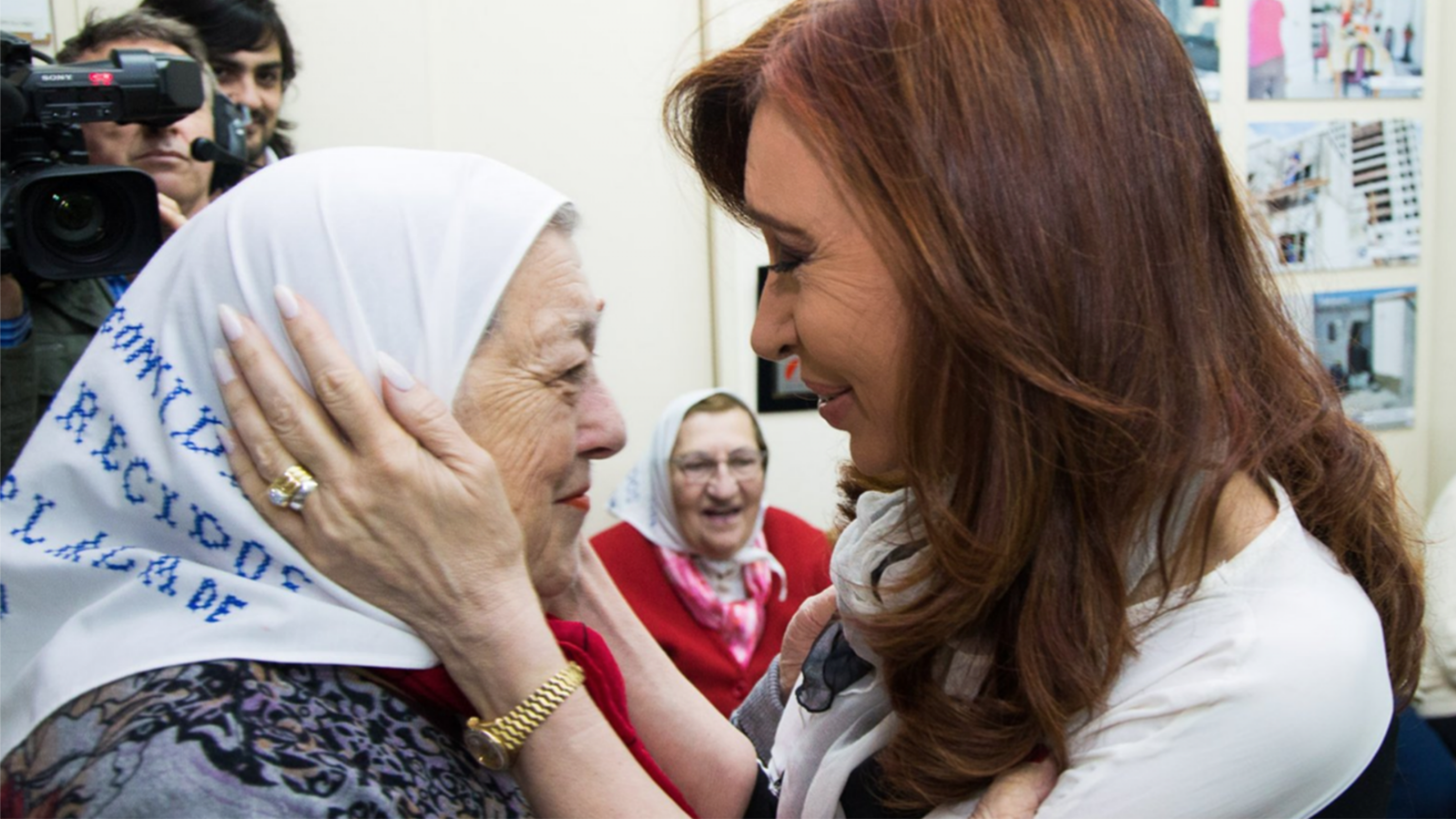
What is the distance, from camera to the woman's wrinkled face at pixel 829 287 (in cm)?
106

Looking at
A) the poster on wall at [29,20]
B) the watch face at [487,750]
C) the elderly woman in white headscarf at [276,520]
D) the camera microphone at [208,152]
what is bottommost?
the watch face at [487,750]

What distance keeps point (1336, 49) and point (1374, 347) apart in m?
0.98

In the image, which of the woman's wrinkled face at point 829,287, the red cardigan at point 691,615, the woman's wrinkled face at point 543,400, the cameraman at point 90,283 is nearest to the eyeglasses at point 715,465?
the red cardigan at point 691,615

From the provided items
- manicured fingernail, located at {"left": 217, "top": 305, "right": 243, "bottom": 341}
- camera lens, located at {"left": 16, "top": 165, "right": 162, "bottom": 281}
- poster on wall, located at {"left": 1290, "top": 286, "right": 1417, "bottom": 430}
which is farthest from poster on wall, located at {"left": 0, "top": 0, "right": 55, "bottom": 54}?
poster on wall, located at {"left": 1290, "top": 286, "right": 1417, "bottom": 430}

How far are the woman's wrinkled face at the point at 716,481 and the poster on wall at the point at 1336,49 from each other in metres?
1.93

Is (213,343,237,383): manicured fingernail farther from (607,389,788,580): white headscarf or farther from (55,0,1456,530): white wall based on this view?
(607,389,788,580): white headscarf

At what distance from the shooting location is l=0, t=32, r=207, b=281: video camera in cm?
159

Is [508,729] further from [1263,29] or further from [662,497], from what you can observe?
[1263,29]

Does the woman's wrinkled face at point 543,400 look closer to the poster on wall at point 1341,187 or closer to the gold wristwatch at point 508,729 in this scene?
the gold wristwatch at point 508,729

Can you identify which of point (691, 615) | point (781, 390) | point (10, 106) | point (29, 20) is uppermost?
point (29, 20)

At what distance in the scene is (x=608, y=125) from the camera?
3.20 metres

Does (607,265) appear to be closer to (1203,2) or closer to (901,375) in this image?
(1203,2)

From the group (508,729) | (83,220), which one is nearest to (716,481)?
(83,220)

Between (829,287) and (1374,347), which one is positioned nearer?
(829,287)
